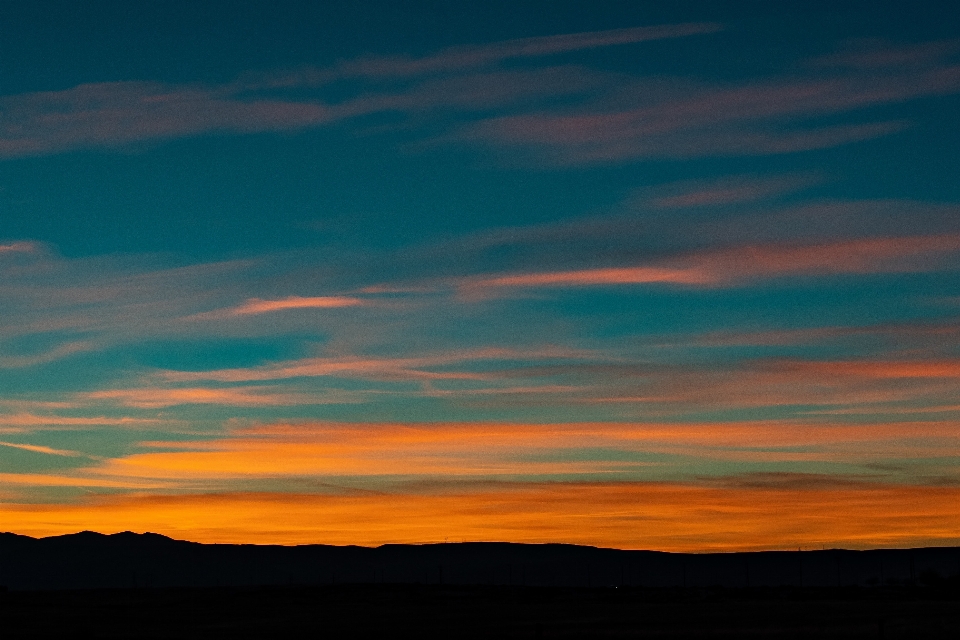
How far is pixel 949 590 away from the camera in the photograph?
143000 mm

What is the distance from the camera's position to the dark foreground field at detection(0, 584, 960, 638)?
256 feet

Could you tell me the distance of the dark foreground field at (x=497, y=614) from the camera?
77.9 metres

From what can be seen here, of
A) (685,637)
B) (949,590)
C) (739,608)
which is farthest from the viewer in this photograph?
(949,590)

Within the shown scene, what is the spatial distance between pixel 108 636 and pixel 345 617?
23.5 metres

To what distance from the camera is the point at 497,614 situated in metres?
101

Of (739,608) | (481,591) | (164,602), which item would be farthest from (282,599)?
(739,608)

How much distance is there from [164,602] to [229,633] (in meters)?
61.1

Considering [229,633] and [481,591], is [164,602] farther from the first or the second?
[229,633]

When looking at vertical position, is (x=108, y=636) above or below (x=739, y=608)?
below

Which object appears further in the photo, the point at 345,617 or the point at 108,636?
the point at 345,617

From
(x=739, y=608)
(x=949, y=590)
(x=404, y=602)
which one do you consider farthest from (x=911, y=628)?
(x=949, y=590)

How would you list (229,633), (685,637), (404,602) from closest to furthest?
(685,637) → (229,633) → (404,602)

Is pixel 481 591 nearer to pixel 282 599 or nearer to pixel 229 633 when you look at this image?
pixel 282 599

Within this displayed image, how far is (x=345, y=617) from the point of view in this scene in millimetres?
97625
